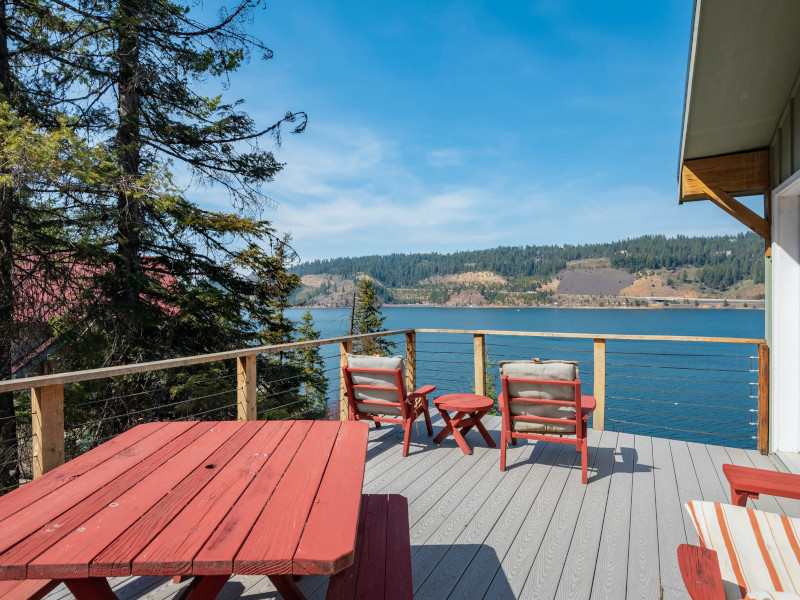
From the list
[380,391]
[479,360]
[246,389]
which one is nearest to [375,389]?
[380,391]

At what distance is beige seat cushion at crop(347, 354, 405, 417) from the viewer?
3.81 m

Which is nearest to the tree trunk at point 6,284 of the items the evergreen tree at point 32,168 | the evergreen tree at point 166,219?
the evergreen tree at point 32,168

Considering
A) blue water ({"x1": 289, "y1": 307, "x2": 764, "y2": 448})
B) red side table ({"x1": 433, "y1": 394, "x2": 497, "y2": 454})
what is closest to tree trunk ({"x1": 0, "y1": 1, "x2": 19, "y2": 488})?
red side table ({"x1": 433, "y1": 394, "x2": 497, "y2": 454})

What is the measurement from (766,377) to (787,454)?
0.61 metres

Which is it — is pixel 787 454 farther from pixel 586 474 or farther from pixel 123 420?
pixel 123 420

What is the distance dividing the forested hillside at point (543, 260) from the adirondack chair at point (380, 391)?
49993mm

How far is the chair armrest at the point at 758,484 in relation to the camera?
183 cm

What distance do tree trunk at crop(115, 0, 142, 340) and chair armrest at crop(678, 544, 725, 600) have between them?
7.55 meters

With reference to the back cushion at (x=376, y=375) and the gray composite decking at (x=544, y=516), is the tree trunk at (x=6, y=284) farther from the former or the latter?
the gray composite decking at (x=544, y=516)

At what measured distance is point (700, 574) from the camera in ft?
3.70

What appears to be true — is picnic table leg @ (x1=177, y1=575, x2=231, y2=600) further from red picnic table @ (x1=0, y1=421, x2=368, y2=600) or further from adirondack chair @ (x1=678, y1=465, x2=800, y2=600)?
adirondack chair @ (x1=678, y1=465, x2=800, y2=600)

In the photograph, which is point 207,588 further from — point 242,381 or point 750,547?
point 242,381

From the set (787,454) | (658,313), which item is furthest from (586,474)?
(658,313)

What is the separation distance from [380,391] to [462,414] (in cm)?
75
